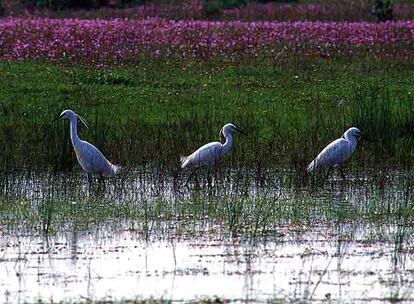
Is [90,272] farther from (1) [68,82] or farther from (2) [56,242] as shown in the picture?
(1) [68,82]

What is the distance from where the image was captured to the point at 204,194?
11.8m

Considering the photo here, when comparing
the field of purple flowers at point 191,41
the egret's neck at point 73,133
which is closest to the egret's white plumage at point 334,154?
the egret's neck at point 73,133

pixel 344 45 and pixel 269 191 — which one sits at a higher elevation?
pixel 344 45

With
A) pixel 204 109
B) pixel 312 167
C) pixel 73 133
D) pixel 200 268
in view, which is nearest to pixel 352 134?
pixel 312 167

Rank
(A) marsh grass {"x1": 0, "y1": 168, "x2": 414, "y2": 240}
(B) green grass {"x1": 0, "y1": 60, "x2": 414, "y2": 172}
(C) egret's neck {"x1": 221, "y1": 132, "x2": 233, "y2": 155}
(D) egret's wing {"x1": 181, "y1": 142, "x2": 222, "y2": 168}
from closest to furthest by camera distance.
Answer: (A) marsh grass {"x1": 0, "y1": 168, "x2": 414, "y2": 240}, (D) egret's wing {"x1": 181, "y1": 142, "x2": 222, "y2": 168}, (C) egret's neck {"x1": 221, "y1": 132, "x2": 233, "y2": 155}, (B) green grass {"x1": 0, "y1": 60, "x2": 414, "y2": 172}

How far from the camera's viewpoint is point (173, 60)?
21422 millimetres

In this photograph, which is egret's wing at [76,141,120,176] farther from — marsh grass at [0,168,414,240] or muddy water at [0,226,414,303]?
muddy water at [0,226,414,303]

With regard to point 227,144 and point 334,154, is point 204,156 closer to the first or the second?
point 227,144

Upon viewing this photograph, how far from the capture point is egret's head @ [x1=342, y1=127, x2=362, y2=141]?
13445 mm

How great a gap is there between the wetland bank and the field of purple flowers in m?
1.54

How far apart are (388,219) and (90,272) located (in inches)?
117

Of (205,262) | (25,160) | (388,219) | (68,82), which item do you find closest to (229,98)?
(68,82)

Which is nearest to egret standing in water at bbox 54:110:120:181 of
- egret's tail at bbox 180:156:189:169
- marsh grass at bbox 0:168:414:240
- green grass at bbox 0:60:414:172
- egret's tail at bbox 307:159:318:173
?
marsh grass at bbox 0:168:414:240

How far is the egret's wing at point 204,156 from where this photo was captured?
42.3 feet
